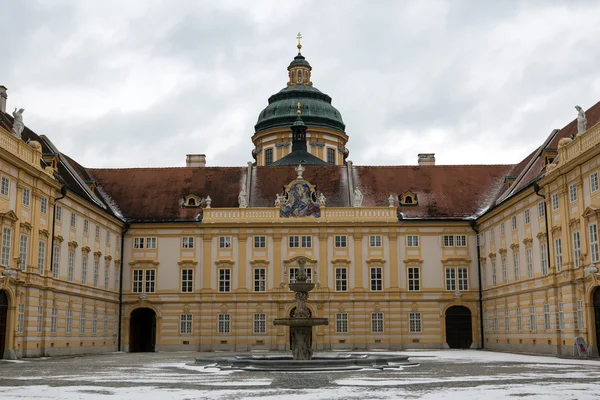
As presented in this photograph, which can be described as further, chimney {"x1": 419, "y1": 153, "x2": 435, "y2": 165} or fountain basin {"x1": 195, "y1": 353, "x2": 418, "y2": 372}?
chimney {"x1": 419, "y1": 153, "x2": 435, "y2": 165}

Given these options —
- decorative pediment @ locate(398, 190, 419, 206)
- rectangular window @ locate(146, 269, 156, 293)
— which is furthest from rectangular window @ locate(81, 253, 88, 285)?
decorative pediment @ locate(398, 190, 419, 206)

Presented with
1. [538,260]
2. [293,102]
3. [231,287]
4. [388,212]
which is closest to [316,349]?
[231,287]

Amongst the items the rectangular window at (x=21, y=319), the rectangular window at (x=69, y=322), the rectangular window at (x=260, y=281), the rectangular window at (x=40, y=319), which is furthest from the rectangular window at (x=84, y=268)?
the rectangular window at (x=260, y=281)

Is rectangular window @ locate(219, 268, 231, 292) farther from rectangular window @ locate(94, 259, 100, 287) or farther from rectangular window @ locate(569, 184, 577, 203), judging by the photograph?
rectangular window @ locate(569, 184, 577, 203)

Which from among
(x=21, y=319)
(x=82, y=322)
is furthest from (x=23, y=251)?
(x=82, y=322)

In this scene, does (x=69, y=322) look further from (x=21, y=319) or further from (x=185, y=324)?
(x=185, y=324)

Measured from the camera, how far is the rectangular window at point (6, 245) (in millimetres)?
35188

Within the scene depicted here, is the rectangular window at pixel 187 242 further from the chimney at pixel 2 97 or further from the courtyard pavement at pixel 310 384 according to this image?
the courtyard pavement at pixel 310 384

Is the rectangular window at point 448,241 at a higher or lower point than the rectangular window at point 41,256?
higher

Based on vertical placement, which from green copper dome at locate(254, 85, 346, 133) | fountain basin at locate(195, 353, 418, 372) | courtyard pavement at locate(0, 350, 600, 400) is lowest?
courtyard pavement at locate(0, 350, 600, 400)

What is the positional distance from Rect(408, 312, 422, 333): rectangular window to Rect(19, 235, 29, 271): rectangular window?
26.5 meters

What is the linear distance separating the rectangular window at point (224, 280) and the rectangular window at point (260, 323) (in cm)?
278

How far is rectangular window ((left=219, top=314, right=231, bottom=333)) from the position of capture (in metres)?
53.2

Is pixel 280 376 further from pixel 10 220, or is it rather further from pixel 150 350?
pixel 150 350
